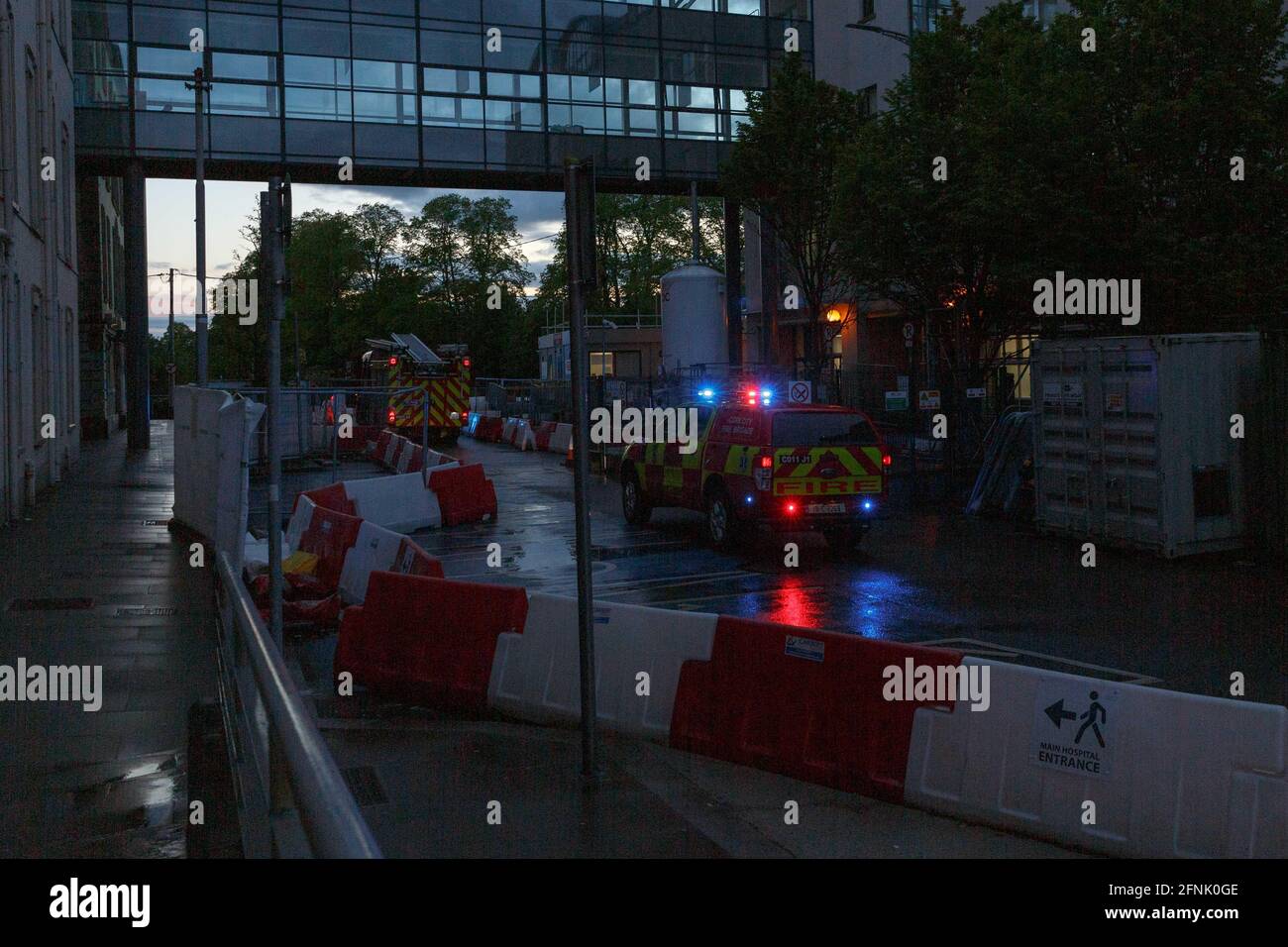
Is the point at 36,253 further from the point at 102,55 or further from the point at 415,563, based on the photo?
the point at 415,563

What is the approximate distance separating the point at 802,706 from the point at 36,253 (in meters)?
21.5

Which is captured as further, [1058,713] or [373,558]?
[373,558]

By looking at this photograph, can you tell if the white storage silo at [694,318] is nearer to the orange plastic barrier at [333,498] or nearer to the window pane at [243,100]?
the window pane at [243,100]

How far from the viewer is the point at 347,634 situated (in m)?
9.45

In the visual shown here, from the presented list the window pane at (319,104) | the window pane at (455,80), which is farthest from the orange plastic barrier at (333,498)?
the window pane at (455,80)

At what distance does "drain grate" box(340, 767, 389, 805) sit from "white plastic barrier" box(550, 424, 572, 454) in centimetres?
2902

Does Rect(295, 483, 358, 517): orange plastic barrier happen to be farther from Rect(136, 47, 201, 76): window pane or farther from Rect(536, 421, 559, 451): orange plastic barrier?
Rect(136, 47, 201, 76): window pane

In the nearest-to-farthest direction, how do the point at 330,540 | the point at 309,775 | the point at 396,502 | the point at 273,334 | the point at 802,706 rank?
the point at 309,775 < the point at 802,706 < the point at 273,334 < the point at 330,540 < the point at 396,502

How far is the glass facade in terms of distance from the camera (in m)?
35.2

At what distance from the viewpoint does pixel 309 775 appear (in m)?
2.85

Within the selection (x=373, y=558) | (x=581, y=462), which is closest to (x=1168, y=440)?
(x=373, y=558)

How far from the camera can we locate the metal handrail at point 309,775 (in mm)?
2529
